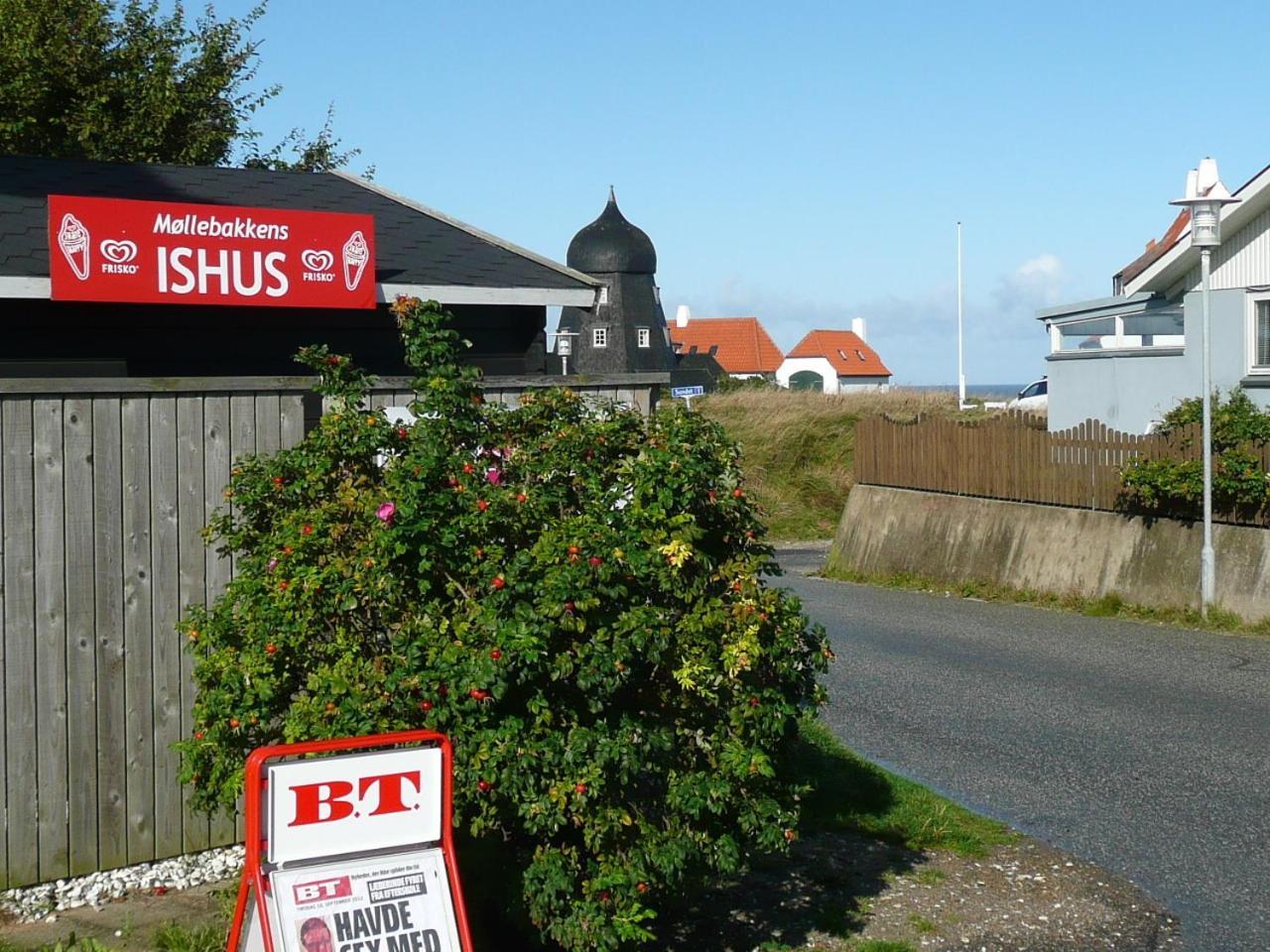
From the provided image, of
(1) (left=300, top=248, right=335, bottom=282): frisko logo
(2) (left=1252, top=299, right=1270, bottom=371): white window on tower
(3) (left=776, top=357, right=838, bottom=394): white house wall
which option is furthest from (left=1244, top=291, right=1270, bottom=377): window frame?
(3) (left=776, top=357, right=838, bottom=394): white house wall

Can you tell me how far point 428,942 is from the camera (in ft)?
14.8

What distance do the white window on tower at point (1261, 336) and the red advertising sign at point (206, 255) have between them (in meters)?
13.4

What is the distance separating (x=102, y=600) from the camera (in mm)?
6582

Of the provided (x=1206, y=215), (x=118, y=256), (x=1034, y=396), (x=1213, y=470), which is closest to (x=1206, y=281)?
(x=1206, y=215)

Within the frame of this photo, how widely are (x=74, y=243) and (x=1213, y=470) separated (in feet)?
41.0

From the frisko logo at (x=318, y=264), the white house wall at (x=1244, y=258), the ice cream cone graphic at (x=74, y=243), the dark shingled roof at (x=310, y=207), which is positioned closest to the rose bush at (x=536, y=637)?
the ice cream cone graphic at (x=74, y=243)

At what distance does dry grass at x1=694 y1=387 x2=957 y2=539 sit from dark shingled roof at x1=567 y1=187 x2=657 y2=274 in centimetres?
4134

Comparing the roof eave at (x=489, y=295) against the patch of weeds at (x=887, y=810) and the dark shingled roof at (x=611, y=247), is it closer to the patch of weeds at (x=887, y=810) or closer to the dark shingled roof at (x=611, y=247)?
the patch of weeds at (x=887, y=810)

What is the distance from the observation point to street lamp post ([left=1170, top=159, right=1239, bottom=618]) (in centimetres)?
1623

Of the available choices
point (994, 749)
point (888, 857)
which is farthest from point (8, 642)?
point (994, 749)

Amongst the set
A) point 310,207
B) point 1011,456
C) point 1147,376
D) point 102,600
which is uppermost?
point 310,207

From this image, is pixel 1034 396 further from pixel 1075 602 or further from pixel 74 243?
pixel 74 243

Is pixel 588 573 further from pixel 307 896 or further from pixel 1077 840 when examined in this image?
pixel 1077 840

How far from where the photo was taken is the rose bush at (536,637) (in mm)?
5031
